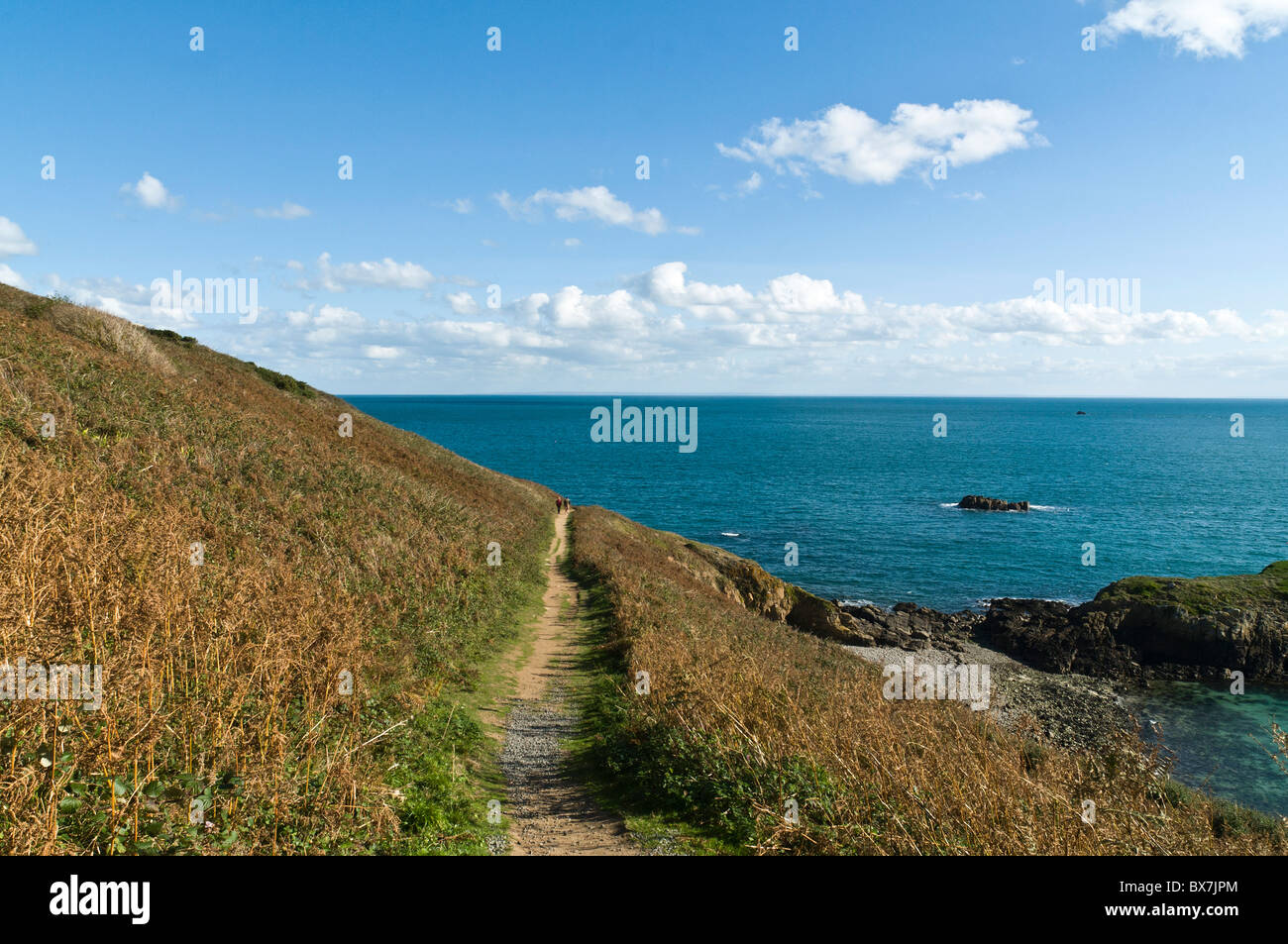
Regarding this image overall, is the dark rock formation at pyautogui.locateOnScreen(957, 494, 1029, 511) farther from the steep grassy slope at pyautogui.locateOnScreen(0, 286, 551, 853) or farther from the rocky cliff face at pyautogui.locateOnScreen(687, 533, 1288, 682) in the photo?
the steep grassy slope at pyautogui.locateOnScreen(0, 286, 551, 853)

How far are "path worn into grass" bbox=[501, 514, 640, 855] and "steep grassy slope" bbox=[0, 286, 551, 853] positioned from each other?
2.82ft

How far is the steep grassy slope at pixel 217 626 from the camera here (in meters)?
6.29

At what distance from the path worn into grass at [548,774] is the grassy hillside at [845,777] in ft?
2.16

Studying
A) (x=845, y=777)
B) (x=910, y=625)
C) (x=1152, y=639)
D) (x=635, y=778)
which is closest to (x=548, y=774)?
(x=635, y=778)

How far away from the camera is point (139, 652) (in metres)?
7.81

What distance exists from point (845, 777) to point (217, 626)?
10.5m

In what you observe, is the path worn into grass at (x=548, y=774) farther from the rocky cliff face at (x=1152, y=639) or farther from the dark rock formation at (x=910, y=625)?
the rocky cliff face at (x=1152, y=639)

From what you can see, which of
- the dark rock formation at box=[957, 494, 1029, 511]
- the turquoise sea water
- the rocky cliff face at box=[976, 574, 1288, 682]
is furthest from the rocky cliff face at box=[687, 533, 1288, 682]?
the dark rock formation at box=[957, 494, 1029, 511]

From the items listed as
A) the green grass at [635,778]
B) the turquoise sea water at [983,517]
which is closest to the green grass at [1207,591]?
the turquoise sea water at [983,517]

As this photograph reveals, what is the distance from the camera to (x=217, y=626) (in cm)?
1037
